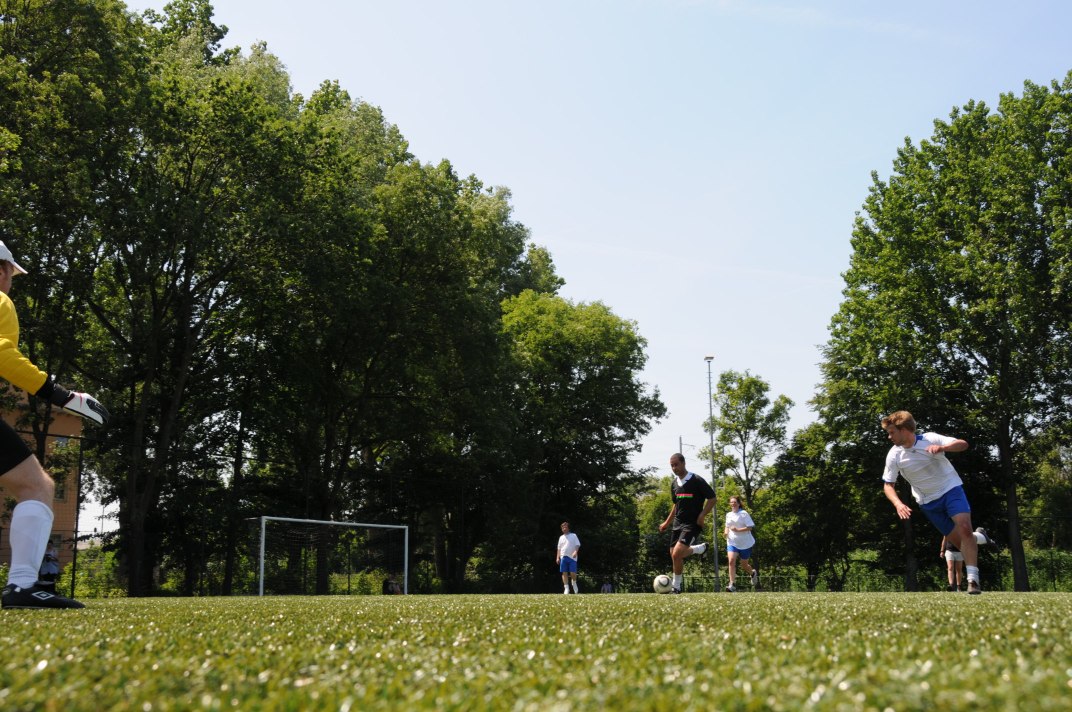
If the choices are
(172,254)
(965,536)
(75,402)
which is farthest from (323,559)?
(75,402)

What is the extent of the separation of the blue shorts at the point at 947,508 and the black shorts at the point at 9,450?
31.2 ft

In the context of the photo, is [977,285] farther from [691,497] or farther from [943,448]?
[943,448]

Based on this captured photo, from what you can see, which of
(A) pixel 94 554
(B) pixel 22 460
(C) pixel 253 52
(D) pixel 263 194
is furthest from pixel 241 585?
(B) pixel 22 460

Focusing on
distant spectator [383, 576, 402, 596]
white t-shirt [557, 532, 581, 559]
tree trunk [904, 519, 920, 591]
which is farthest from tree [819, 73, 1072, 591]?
distant spectator [383, 576, 402, 596]

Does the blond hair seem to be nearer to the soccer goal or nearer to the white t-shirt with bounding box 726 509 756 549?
the white t-shirt with bounding box 726 509 756 549

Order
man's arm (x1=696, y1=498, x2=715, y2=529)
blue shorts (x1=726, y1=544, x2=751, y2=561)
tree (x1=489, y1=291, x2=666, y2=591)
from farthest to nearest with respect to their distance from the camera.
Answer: tree (x1=489, y1=291, x2=666, y2=591) → blue shorts (x1=726, y1=544, x2=751, y2=561) → man's arm (x1=696, y1=498, x2=715, y2=529)

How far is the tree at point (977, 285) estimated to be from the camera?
34156 mm

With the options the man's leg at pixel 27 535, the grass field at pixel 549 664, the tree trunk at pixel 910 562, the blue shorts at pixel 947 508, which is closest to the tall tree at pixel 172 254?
the man's leg at pixel 27 535

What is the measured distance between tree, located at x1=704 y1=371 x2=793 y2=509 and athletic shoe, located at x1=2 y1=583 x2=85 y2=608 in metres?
54.4

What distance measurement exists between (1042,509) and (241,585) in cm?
5202

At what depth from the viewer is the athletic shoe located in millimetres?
6438

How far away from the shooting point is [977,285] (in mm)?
35625

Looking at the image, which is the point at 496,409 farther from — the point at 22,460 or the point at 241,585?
the point at 22,460

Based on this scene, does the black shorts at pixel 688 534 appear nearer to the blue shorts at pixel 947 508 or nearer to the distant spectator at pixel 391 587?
the blue shorts at pixel 947 508
